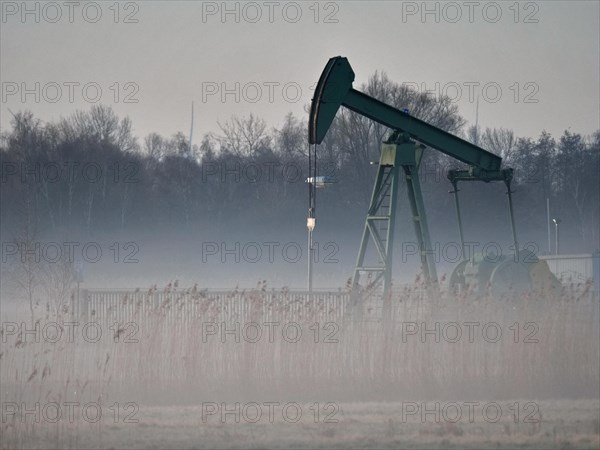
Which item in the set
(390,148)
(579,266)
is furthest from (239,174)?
(390,148)

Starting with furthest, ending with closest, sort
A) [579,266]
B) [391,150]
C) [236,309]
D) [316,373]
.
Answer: [579,266]
[391,150]
[236,309]
[316,373]

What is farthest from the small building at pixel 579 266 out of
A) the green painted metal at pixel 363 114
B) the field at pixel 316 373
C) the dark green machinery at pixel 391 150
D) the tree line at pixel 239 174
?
the field at pixel 316 373

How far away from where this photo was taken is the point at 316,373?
1859cm

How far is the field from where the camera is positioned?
15.2m

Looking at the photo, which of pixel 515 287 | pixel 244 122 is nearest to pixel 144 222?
pixel 244 122

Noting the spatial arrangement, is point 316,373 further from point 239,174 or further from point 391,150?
point 239,174

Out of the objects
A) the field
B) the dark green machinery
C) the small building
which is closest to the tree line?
the small building

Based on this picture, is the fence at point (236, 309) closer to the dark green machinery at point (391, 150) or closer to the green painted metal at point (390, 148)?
the dark green machinery at point (391, 150)

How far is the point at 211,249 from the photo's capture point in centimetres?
5641

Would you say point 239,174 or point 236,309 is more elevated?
point 239,174

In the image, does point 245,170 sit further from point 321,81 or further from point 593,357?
point 593,357

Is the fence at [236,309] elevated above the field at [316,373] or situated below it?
above

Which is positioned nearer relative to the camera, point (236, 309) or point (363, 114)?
point (236, 309)

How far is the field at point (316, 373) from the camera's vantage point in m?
15.2
